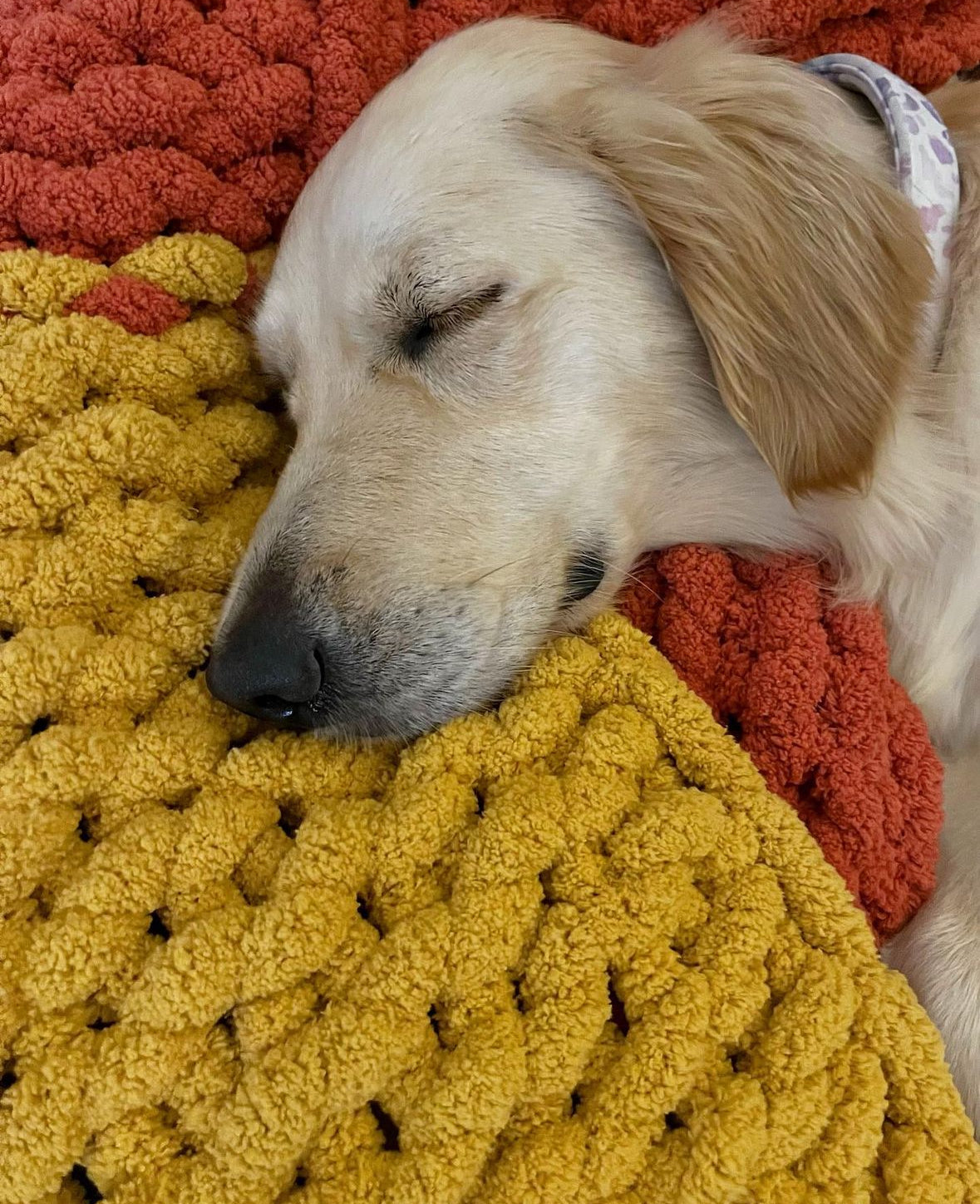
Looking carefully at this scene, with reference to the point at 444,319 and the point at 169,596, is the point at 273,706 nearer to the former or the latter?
the point at 169,596

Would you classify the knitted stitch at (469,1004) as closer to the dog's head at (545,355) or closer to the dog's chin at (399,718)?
the dog's chin at (399,718)

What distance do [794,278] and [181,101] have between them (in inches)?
31.6

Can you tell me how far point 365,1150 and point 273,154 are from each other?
1.25 m

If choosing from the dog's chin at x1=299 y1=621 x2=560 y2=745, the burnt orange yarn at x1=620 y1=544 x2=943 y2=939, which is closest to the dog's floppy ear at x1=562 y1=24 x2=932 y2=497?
the burnt orange yarn at x1=620 y1=544 x2=943 y2=939

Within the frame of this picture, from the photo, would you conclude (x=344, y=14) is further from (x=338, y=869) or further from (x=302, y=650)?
(x=338, y=869)

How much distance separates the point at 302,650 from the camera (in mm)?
1020

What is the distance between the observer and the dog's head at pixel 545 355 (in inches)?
42.1

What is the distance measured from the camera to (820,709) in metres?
1.07

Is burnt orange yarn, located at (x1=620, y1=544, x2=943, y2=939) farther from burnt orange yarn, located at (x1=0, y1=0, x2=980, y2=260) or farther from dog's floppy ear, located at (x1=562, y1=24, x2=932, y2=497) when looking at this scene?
burnt orange yarn, located at (x1=0, y1=0, x2=980, y2=260)

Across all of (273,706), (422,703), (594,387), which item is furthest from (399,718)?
(594,387)

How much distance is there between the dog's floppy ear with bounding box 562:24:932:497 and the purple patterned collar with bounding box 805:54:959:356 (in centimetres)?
7

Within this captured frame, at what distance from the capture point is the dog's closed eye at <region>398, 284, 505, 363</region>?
3.78 feet

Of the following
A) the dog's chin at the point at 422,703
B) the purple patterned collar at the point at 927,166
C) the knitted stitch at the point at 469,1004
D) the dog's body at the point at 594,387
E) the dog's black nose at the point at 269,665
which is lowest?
the knitted stitch at the point at 469,1004

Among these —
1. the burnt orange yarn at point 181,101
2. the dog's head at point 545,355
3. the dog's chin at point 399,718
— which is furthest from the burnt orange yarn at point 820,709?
the burnt orange yarn at point 181,101
